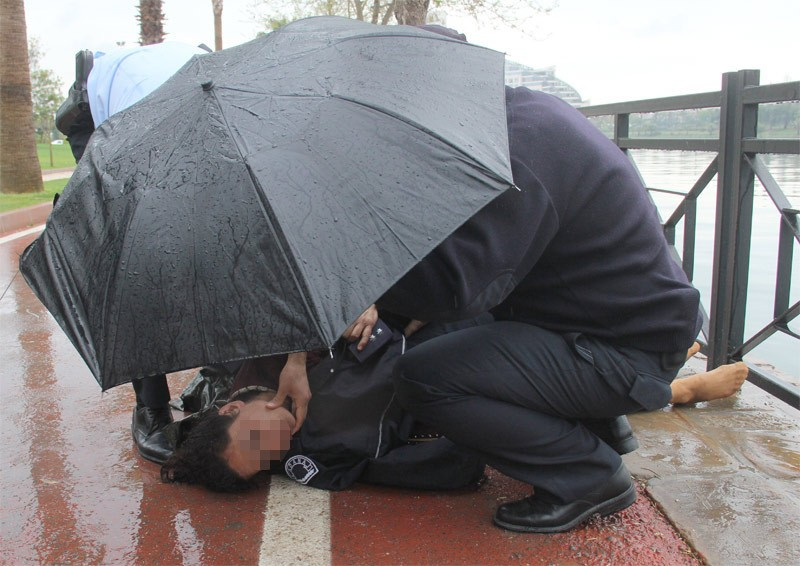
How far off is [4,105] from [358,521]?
14.3 m

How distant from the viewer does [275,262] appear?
6.45ft

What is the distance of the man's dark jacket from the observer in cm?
224

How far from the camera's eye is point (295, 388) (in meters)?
3.06

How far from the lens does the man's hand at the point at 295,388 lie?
304 cm

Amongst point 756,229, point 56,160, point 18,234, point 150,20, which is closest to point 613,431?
point 756,229

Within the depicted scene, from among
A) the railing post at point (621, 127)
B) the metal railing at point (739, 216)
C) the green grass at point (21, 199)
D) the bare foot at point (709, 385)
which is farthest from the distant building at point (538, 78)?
the green grass at point (21, 199)

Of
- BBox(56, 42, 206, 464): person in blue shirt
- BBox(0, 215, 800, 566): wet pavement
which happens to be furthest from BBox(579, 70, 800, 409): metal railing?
BBox(56, 42, 206, 464): person in blue shirt

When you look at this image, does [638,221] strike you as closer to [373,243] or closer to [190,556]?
[373,243]

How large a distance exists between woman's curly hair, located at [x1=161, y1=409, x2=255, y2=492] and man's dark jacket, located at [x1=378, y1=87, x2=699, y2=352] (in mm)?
1027

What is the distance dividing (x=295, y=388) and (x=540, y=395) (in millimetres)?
986

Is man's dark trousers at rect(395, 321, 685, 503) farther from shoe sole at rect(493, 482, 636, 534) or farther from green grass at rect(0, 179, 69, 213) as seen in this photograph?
green grass at rect(0, 179, 69, 213)

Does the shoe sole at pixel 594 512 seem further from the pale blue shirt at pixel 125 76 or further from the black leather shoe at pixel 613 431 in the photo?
the pale blue shirt at pixel 125 76

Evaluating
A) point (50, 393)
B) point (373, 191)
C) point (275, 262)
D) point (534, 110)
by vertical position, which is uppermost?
point (534, 110)

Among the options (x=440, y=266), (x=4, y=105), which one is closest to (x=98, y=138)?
(x=440, y=266)
